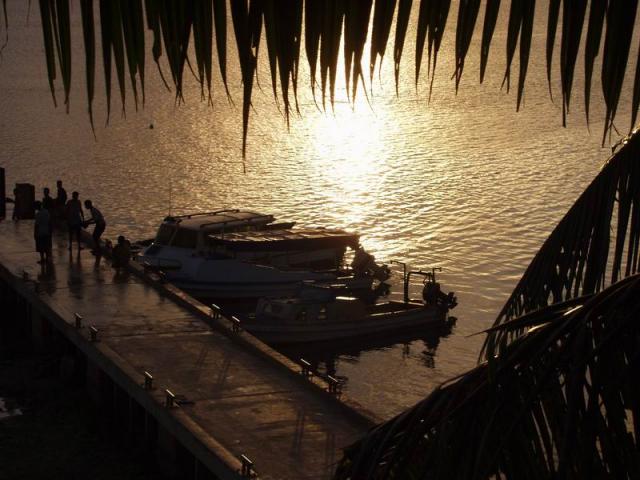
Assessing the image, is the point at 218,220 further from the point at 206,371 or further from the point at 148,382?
the point at 148,382

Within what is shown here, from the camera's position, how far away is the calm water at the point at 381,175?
28906 mm

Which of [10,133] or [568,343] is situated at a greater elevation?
[568,343]

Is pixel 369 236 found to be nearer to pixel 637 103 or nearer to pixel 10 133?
pixel 10 133

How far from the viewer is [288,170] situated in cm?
5416

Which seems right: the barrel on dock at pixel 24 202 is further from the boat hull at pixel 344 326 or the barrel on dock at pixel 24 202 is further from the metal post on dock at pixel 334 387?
the metal post on dock at pixel 334 387

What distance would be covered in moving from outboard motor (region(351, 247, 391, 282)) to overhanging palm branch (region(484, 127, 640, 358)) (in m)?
27.5

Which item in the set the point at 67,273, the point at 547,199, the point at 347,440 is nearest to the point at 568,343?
the point at 347,440

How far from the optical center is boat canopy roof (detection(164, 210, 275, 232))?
28.9 m

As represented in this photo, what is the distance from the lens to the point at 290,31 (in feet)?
4.49

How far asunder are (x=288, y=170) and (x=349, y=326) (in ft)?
93.0

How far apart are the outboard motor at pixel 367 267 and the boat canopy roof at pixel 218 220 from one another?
2.71 metres

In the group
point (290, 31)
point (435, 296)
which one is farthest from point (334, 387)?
point (435, 296)

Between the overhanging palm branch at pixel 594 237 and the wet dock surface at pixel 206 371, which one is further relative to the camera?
the wet dock surface at pixel 206 371

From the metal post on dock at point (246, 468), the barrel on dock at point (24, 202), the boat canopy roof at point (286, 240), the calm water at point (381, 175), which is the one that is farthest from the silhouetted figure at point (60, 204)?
the metal post on dock at point (246, 468)
